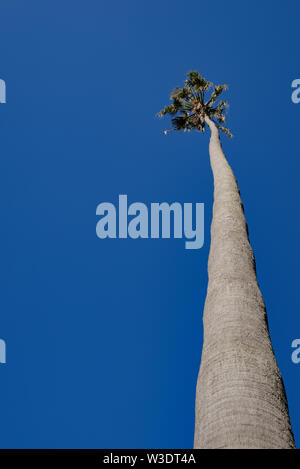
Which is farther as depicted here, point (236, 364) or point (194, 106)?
point (194, 106)

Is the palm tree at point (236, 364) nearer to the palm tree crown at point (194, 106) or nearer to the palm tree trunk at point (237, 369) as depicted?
the palm tree trunk at point (237, 369)

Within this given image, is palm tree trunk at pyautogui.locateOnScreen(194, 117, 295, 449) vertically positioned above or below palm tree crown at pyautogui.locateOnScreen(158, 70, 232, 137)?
below

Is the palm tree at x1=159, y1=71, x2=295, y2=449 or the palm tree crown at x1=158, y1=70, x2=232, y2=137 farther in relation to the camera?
the palm tree crown at x1=158, y1=70, x2=232, y2=137

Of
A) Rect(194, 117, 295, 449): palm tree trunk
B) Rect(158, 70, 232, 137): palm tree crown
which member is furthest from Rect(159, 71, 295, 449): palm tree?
Rect(158, 70, 232, 137): palm tree crown

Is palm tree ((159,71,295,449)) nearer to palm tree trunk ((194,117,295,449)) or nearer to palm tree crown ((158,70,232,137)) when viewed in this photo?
palm tree trunk ((194,117,295,449))

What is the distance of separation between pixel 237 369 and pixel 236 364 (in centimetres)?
6

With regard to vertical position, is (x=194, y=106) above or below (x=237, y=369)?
above

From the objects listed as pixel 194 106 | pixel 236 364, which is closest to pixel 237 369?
pixel 236 364

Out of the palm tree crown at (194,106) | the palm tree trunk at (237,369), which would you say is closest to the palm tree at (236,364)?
the palm tree trunk at (237,369)

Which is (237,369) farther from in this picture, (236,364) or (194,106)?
(194,106)

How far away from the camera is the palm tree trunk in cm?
303

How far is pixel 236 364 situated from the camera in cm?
362
